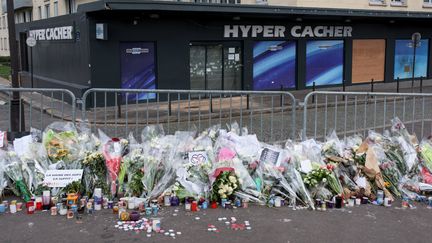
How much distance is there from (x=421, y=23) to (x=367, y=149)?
2143 cm

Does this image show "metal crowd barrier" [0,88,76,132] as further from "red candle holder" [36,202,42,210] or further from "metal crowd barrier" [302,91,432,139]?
"metal crowd barrier" [302,91,432,139]

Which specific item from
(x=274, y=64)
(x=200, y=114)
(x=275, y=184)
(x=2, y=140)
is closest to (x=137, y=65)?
(x=274, y=64)

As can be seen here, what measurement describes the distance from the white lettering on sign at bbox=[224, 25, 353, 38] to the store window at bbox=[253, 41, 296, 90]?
1.28ft

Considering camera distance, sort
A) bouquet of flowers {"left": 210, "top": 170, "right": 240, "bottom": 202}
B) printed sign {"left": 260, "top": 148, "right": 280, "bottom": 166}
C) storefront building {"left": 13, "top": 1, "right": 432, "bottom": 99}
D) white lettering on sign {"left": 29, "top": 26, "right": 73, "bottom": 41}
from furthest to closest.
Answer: white lettering on sign {"left": 29, "top": 26, "right": 73, "bottom": 41}, storefront building {"left": 13, "top": 1, "right": 432, "bottom": 99}, printed sign {"left": 260, "top": 148, "right": 280, "bottom": 166}, bouquet of flowers {"left": 210, "top": 170, "right": 240, "bottom": 202}

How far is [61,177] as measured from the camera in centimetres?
603

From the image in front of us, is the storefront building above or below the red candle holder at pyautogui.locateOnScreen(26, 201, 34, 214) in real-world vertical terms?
above

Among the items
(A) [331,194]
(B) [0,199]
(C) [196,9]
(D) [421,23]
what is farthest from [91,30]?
(D) [421,23]

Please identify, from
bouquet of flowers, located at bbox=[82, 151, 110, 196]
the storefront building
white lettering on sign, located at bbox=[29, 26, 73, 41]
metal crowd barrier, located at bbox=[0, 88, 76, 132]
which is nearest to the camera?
bouquet of flowers, located at bbox=[82, 151, 110, 196]

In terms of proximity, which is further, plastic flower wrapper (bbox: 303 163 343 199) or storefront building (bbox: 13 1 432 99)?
storefront building (bbox: 13 1 432 99)

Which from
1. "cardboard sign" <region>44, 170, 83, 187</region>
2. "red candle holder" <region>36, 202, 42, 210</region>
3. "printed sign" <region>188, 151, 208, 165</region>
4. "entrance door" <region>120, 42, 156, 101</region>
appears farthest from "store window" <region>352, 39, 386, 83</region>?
"red candle holder" <region>36, 202, 42, 210</region>

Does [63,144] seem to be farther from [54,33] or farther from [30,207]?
[54,33]

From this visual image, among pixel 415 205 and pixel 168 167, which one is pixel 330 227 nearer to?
pixel 415 205

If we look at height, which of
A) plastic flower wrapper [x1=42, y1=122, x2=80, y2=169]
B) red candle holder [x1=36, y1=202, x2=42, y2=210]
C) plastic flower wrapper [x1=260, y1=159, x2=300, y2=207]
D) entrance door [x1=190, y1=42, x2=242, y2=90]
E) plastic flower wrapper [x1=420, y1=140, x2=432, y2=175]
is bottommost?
red candle holder [x1=36, y1=202, x2=42, y2=210]

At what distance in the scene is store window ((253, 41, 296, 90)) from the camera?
2081 cm
